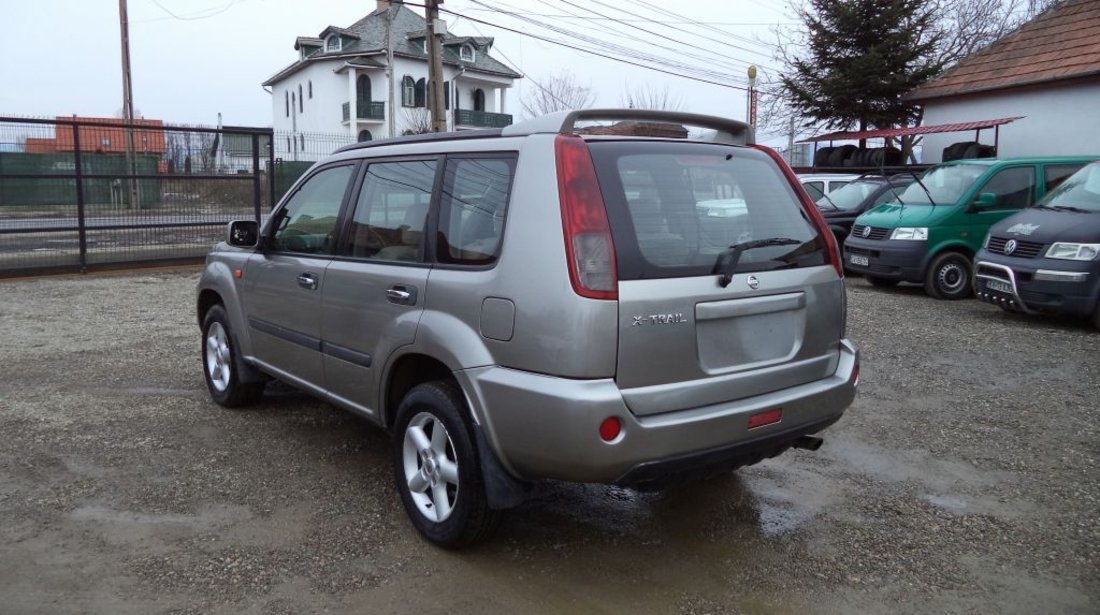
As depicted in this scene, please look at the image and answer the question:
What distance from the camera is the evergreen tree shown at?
2345 cm

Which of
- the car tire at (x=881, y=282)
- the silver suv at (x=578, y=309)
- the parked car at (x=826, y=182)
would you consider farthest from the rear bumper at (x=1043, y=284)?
the parked car at (x=826, y=182)

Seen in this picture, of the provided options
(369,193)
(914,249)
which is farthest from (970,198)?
(369,193)

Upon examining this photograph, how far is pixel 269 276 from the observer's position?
474cm

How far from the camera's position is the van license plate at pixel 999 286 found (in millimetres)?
8545

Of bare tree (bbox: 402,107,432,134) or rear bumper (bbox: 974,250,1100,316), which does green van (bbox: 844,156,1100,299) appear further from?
bare tree (bbox: 402,107,432,134)

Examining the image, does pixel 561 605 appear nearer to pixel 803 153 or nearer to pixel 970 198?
pixel 970 198

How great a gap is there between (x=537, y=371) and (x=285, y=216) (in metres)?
2.50

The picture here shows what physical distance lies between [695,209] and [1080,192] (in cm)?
757

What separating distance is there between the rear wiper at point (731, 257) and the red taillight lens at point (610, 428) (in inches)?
27.8

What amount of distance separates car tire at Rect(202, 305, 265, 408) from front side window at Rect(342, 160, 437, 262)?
5.61ft

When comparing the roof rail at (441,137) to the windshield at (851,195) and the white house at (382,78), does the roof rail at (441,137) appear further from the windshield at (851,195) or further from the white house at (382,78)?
the white house at (382,78)

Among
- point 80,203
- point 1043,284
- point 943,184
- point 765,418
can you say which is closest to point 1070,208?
point 1043,284

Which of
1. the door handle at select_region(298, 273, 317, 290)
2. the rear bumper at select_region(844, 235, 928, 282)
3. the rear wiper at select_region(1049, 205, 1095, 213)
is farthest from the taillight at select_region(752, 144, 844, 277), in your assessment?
the rear bumper at select_region(844, 235, 928, 282)

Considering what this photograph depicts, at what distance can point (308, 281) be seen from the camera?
169 inches
